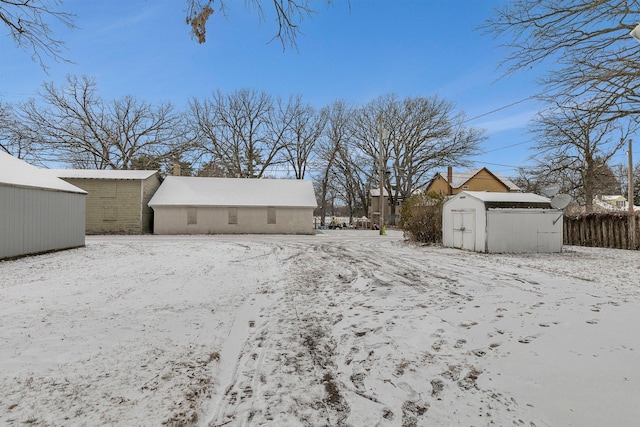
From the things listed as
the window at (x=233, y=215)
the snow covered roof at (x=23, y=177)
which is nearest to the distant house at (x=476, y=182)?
the window at (x=233, y=215)

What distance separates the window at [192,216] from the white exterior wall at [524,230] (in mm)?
18195

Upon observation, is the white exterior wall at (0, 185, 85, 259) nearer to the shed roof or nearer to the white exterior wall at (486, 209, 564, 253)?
the shed roof

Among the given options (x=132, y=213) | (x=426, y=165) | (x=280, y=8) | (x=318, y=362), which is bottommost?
(x=318, y=362)

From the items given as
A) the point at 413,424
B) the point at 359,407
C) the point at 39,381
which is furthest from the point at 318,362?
the point at 39,381

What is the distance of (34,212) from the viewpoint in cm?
1059

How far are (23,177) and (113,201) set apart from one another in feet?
38.7

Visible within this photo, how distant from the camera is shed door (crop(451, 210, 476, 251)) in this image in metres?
12.4

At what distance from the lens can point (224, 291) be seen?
586 cm

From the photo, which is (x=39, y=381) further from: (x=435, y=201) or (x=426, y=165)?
(x=426, y=165)

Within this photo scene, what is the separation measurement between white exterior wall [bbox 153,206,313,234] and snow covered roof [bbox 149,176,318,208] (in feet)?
1.35

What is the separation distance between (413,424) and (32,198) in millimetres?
12993

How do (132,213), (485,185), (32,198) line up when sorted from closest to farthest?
(32,198) → (132,213) → (485,185)


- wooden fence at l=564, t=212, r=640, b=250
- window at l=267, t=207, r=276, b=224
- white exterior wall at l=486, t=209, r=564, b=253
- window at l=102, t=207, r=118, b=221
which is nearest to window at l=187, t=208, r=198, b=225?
window at l=102, t=207, r=118, b=221

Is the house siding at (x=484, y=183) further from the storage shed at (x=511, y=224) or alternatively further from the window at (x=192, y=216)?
the window at (x=192, y=216)
